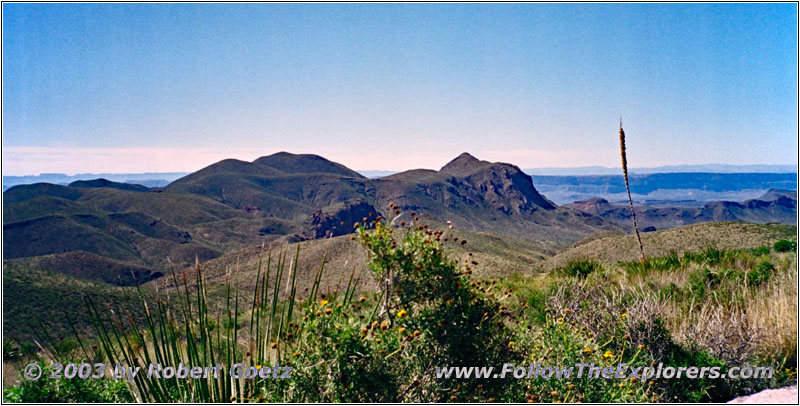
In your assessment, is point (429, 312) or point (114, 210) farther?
point (114, 210)

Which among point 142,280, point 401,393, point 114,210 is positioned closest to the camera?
point 401,393

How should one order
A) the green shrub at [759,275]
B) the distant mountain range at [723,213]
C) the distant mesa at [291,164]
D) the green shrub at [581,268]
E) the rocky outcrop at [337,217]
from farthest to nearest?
the distant mesa at [291,164] < the distant mountain range at [723,213] < the rocky outcrop at [337,217] < the green shrub at [581,268] < the green shrub at [759,275]

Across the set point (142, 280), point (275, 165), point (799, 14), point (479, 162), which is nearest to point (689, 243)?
point (799, 14)

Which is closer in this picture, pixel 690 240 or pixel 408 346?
pixel 408 346

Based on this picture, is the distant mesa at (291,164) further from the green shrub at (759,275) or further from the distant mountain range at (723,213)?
the green shrub at (759,275)

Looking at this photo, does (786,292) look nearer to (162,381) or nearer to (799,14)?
(799,14)

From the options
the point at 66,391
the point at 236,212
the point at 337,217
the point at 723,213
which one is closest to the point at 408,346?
the point at 66,391

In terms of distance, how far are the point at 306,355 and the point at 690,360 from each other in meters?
3.25

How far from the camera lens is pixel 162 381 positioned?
3.47m

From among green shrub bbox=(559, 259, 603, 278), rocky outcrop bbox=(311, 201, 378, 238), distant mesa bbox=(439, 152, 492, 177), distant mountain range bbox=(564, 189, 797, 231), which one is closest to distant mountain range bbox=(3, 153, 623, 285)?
rocky outcrop bbox=(311, 201, 378, 238)

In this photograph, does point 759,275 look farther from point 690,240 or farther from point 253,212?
point 253,212

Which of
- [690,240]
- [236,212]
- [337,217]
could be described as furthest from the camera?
[236,212]

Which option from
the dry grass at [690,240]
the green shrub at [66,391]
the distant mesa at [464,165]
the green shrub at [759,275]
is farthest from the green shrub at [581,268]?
the distant mesa at [464,165]

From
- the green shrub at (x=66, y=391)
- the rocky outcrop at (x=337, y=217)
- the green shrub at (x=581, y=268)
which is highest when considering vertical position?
the green shrub at (x=66, y=391)
